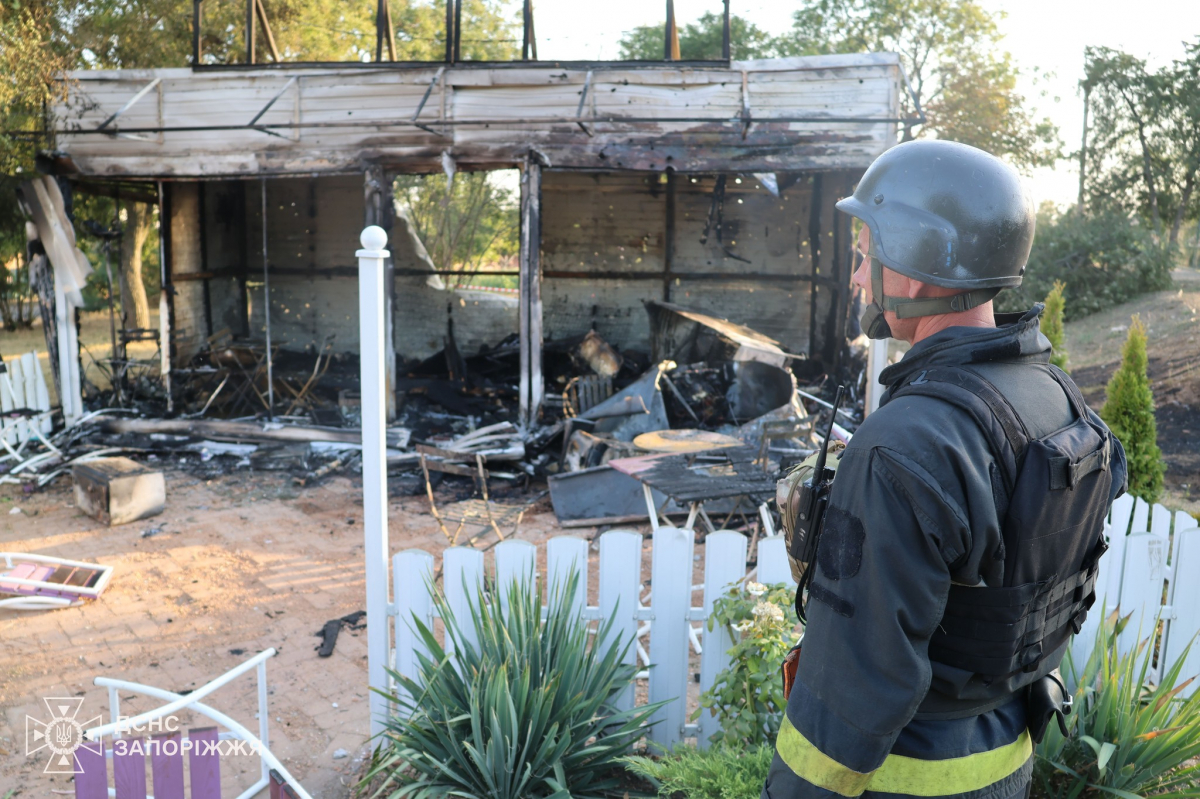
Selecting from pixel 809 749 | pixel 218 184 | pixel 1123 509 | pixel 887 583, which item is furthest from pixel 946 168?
pixel 218 184

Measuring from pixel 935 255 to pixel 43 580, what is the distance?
649cm

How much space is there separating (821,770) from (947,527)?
55 centimetres

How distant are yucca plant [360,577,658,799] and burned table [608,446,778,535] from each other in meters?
1.77

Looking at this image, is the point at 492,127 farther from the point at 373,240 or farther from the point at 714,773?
the point at 714,773

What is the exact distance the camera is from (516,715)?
333cm

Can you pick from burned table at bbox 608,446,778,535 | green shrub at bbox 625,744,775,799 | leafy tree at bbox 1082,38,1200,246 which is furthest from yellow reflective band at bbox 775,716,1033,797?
leafy tree at bbox 1082,38,1200,246

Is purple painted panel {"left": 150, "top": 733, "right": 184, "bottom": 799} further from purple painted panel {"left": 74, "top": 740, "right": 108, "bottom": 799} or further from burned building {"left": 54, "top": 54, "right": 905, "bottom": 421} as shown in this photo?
burned building {"left": 54, "top": 54, "right": 905, "bottom": 421}

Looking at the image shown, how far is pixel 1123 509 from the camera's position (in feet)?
16.1

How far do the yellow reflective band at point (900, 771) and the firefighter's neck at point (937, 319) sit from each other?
916 mm

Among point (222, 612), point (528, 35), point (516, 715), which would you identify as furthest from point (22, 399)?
point (516, 715)

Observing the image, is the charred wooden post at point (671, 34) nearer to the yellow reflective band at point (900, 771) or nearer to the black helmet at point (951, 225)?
the black helmet at point (951, 225)

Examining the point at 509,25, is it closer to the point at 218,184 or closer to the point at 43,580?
the point at 218,184

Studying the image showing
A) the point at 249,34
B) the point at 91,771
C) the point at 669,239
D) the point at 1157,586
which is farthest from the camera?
A: the point at 669,239

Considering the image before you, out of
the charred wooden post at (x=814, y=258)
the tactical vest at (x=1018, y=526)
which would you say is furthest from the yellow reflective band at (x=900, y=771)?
the charred wooden post at (x=814, y=258)
